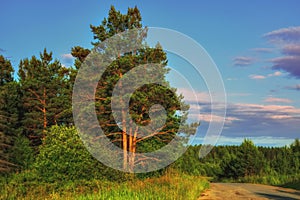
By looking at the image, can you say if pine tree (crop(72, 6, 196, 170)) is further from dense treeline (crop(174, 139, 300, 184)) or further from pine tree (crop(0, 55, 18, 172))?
pine tree (crop(0, 55, 18, 172))

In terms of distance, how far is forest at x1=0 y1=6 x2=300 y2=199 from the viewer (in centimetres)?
2542

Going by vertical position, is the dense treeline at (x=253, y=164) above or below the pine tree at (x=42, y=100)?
below

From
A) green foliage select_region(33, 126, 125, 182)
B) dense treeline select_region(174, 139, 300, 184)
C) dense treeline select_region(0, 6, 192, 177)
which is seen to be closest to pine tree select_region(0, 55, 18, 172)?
dense treeline select_region(0, 6, 192, 177)

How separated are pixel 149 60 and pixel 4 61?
2706 centimetres

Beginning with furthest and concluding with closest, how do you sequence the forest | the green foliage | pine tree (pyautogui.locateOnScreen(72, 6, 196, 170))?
pine tree (pyautogui.locateOnScreen(72, 6, 196, 170)), the green foliage, the forest

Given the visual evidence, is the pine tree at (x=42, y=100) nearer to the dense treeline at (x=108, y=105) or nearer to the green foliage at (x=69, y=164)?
the dense treeline at (x=108, y=105)

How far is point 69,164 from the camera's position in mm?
30531

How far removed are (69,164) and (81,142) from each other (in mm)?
2277

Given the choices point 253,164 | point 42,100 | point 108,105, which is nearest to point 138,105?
point 108,105

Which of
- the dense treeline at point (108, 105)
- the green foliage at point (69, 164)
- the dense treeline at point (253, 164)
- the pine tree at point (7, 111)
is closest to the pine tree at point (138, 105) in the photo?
the dense treeline at point (108, 105)

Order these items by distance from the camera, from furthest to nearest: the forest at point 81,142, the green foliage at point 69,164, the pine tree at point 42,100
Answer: the pine tree at point 42,100
the green foliage at point 69,164
the forest at point 81,142

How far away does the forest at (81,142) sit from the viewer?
83.4 ft

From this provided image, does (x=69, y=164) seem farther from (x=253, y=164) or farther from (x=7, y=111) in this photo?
(x=253, y=164)

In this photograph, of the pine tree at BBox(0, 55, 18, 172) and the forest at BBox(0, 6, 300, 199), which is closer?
the forest at BBox(0, 6, 300, 199)
